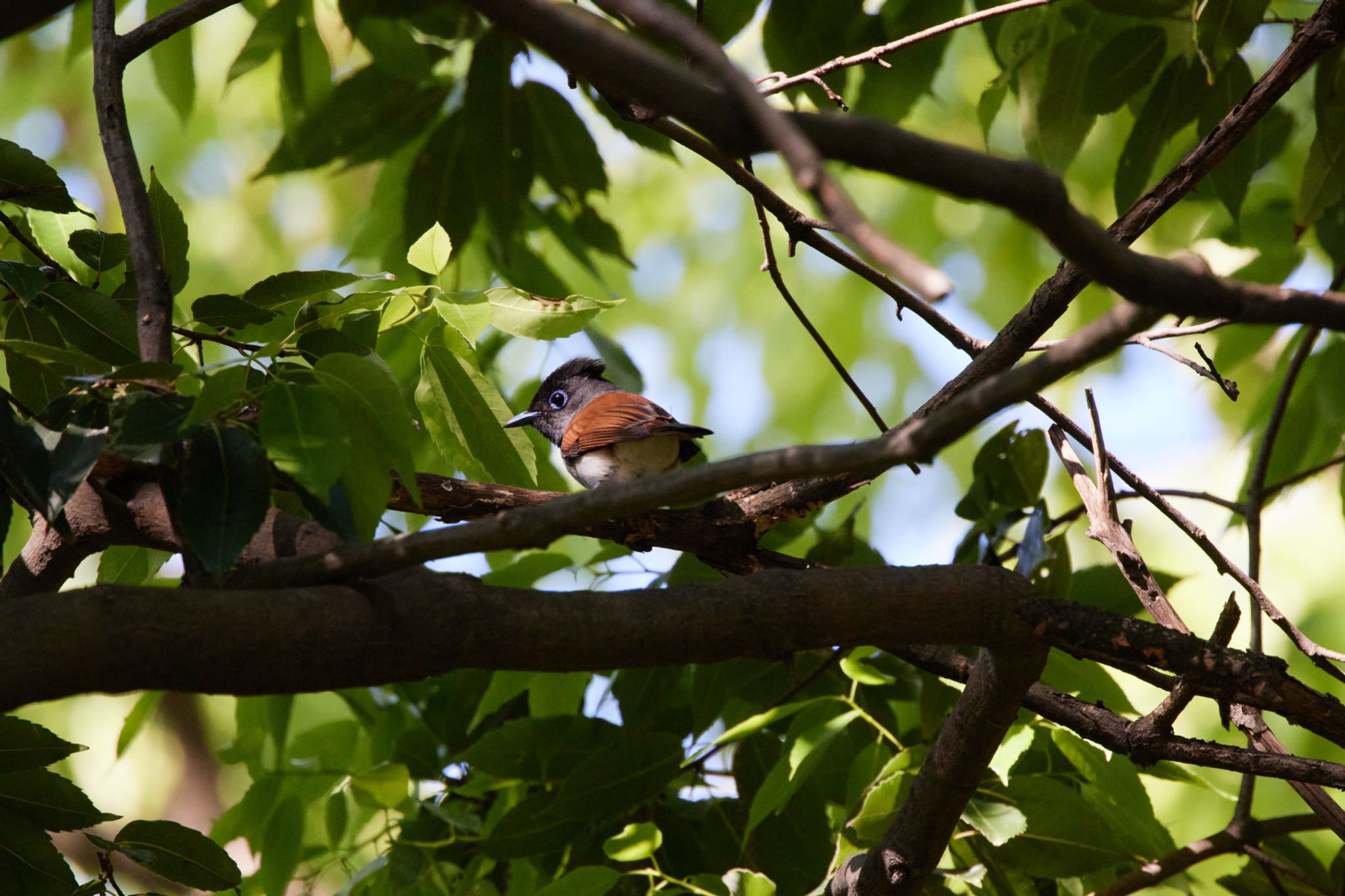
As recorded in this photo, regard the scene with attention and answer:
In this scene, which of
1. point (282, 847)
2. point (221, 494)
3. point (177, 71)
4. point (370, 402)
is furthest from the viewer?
point (177, 71)

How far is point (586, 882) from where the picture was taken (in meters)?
1.82

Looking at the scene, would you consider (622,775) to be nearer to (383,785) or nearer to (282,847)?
(383,785)

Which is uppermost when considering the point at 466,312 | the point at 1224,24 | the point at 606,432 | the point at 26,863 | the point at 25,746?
the point at 1224,24

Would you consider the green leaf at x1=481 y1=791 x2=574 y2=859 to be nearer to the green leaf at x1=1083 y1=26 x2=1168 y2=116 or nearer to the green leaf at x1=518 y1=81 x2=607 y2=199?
the green leaf at x1=518 y1=81 x2=607 y2=199

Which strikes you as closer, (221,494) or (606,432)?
(221,494)

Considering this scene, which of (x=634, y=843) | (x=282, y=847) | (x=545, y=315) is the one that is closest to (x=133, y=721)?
(x=282, y=847)

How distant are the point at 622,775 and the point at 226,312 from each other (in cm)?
115

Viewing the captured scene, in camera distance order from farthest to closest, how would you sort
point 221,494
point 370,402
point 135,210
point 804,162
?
1. point 135,210
2. point 370,402
3. point 221,494
4. point 804,162

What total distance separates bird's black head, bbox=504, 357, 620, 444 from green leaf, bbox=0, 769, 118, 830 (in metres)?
2.33

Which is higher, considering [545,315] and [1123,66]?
[1123,66]

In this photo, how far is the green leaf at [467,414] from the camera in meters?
1.86

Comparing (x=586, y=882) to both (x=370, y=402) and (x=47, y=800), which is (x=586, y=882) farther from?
(x=370, y=402)

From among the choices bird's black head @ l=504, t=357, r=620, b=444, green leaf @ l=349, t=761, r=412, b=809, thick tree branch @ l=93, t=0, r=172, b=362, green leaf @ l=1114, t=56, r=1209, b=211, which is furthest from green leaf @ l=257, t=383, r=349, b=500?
bird's black head @ l=504, t=357, r=620, b=444

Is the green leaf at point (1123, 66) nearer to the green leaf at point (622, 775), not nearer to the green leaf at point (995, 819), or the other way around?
the green leaf at point (995, 819)
